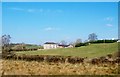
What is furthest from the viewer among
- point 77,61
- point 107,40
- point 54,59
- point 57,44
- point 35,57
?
point 57,44

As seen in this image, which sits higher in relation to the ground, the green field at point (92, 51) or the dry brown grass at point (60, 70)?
the green field at point (92, 51)

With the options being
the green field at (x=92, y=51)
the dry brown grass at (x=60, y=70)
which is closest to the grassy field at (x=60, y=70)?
the dry brown grass at (x=60, y=70)

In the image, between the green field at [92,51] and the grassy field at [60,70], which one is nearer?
the grassy field at [60,70]

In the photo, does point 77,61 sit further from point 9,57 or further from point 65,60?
point 9,57

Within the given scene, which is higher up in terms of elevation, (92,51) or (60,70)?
(92,51)

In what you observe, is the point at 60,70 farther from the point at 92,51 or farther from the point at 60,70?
the point at 92,51

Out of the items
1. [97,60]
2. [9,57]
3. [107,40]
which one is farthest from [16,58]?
[107,40]

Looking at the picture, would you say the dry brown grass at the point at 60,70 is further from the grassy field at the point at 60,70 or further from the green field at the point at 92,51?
the green field at the point at 92,51

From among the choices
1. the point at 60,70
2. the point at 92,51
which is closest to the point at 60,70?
the point at 60,70

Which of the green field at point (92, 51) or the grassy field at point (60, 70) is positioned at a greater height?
the green field at point (92, 51)

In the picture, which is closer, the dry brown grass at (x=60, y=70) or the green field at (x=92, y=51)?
the dry brown grass at (x=60, y=70)

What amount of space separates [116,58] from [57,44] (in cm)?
10522

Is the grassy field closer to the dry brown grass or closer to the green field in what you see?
the dry brown grass

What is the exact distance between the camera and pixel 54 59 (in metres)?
39.3
